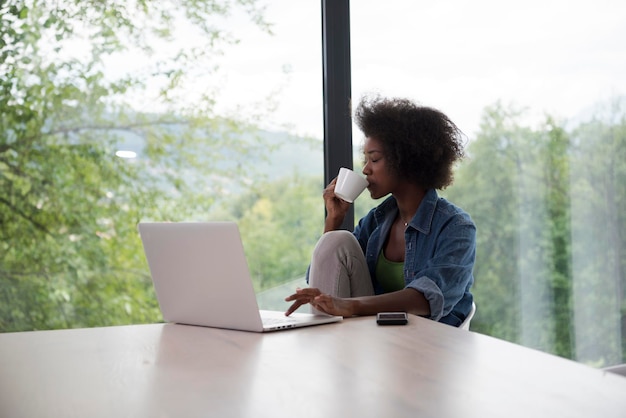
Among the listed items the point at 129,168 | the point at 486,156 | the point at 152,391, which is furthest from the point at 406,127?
the point at 152,391

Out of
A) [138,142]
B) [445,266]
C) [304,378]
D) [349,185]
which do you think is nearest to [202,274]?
[304,378]

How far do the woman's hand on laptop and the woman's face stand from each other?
0.84m

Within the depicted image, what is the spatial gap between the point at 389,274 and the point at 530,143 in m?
1.11

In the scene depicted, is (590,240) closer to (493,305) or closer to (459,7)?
(493,305)

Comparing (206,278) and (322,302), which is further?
(322,302)

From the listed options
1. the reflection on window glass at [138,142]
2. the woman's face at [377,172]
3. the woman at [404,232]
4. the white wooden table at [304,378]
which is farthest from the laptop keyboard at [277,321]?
the reflection on window glass at [138,142]

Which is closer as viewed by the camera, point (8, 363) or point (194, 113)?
point (8, 363)

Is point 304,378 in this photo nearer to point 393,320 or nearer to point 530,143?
point 393,320

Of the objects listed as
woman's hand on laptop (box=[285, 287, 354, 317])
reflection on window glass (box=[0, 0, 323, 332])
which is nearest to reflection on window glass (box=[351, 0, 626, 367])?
reflection on window glass (box=[0, 0, 323, 332])

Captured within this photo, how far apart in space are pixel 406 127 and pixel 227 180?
887 mm

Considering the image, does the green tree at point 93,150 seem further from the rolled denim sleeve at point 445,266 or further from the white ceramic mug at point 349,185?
the rolled denim sleeve at point 445,266

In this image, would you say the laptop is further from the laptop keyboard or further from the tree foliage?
the tree foliage

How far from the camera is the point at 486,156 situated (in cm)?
334

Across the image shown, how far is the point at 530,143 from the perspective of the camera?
10.9 feet
